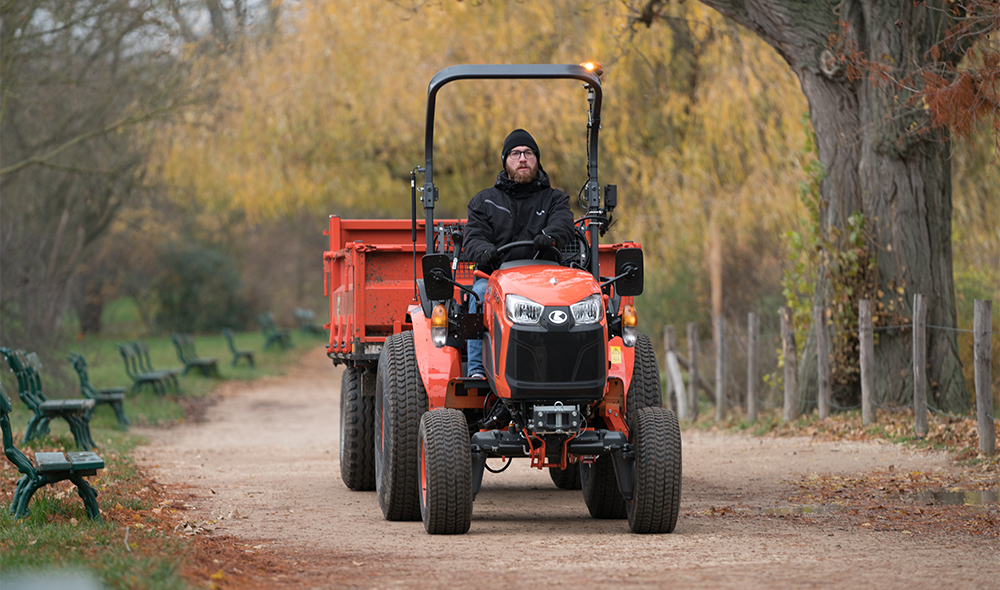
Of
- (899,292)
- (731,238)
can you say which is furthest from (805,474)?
(731,238)

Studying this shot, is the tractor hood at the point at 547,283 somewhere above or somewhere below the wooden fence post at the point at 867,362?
above

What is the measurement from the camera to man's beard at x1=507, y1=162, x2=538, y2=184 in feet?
26.1

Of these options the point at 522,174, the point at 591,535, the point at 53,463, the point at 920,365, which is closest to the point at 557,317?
the point at 522,174

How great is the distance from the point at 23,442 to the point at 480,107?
1105 cm

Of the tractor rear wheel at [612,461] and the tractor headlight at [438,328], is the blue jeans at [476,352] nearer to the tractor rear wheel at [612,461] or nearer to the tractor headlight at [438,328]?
the tractor headlight at [438,328]

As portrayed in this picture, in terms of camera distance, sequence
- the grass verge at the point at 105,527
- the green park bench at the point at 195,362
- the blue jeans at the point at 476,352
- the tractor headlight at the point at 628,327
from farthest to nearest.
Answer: the green park bench at the point at 195,362 < the blue jeans at the point at 476,352 < the tractor headlight at the point at 628,327 < the grass verge at the point at 105,527

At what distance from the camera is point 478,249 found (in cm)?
765

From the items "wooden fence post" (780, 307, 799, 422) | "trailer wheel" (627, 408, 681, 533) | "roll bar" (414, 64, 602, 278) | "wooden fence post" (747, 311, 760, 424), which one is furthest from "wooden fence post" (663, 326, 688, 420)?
"trailer wheel" (627, 408, 681, 533)

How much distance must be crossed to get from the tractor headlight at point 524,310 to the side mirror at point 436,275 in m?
0.57

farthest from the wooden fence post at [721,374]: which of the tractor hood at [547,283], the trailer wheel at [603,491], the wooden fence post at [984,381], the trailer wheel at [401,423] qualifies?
the tractor hood at [547,283]

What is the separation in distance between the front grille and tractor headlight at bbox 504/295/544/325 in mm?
47

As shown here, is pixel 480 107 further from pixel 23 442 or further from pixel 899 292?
pixel 23 442

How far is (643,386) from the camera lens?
8.12 meters

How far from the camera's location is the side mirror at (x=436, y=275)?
7.51 meters
